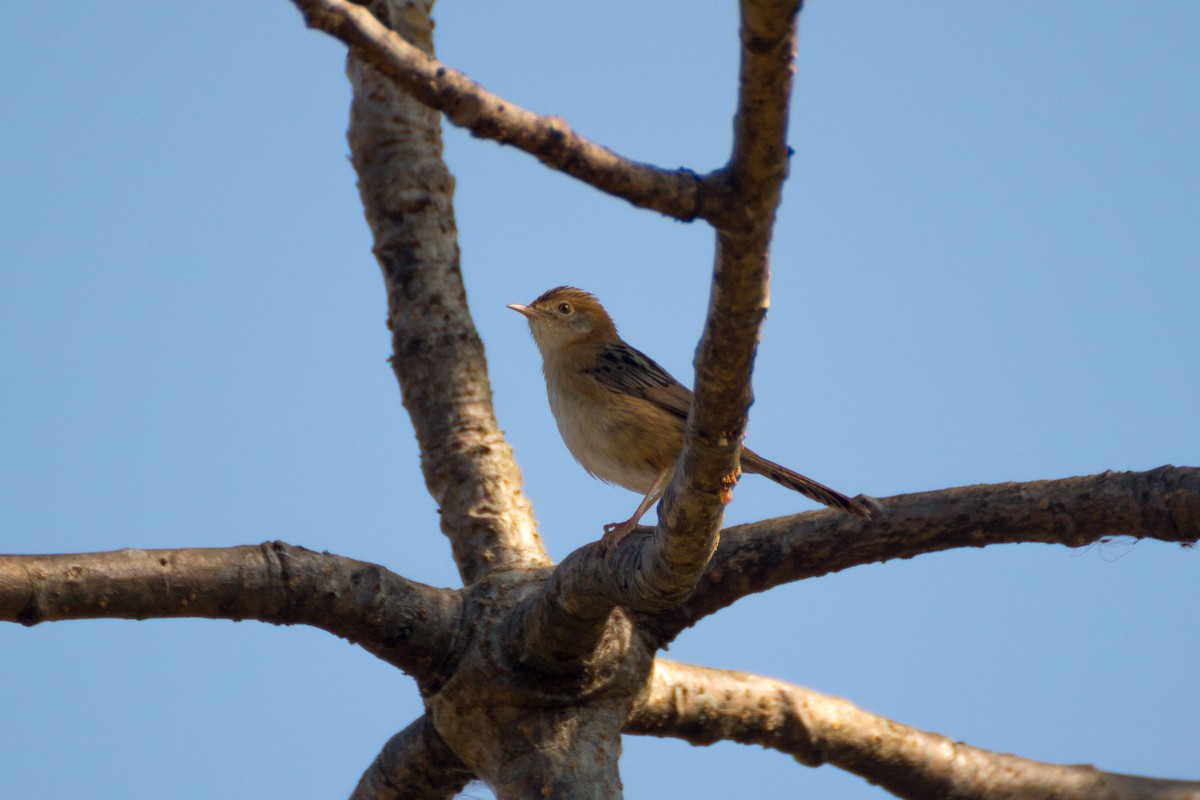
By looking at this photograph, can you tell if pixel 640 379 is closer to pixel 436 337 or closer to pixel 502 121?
pixel 436 337

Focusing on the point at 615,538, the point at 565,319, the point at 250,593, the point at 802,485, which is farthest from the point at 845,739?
the point at 565,319

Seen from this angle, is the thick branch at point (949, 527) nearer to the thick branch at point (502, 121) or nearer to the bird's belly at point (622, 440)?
the bird's belly at point (622, 440)

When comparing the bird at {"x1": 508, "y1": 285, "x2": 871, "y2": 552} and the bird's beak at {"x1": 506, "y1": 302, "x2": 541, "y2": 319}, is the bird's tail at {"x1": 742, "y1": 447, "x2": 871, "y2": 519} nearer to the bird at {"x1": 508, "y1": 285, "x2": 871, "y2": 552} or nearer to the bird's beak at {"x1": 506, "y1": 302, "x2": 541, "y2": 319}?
the bird at {"x1": 508, "y1": 285, "x2": 871, "y2": 552}

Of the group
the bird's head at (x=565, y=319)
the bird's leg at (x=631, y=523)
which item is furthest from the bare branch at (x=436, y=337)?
the bird's head at (x=565, y=319)

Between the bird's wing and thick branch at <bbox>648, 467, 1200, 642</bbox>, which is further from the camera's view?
the bird's wing

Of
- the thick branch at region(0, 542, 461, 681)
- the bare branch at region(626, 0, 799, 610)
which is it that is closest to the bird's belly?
the thick branch at region(0, 542, 461, 681)
